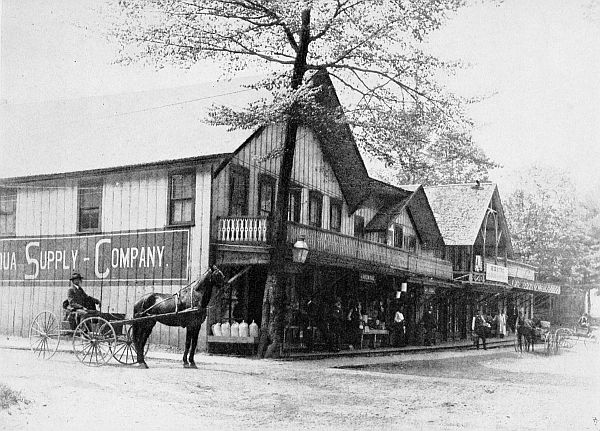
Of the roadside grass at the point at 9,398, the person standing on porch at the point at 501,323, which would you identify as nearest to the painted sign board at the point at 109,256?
the roadside grass at the point at 9,398

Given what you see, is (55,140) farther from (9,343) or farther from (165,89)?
(9,343)

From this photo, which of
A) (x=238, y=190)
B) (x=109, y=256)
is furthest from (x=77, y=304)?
(x=238, y=190)

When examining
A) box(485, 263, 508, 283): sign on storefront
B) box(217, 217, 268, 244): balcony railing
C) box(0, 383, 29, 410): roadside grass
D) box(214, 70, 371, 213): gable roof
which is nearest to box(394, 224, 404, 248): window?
box(485, 263, 508, 283): sign on storefront

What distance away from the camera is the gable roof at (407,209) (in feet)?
85.7

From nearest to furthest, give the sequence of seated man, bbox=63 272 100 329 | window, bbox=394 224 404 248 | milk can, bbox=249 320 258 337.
→ seated man, bbox=63 272 100 329, milk can, bbox=249 320 258 337, window, bbox=394 224 404 248

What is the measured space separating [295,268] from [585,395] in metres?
8.75

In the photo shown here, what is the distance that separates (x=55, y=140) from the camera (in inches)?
564

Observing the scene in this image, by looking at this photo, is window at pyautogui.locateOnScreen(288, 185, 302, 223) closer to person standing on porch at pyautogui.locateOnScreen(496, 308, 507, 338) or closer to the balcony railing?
the balcony railing

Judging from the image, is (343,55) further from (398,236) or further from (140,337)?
(398,236)

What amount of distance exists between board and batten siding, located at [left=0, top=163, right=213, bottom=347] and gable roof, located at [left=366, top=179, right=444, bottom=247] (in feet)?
29.0

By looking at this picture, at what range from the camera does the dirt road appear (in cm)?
948

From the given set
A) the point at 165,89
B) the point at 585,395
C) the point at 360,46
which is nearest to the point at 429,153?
the point at 360,46

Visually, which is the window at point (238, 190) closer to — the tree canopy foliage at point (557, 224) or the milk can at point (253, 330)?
the milk can at point (253, 330)

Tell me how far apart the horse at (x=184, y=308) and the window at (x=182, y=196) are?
3307mm
